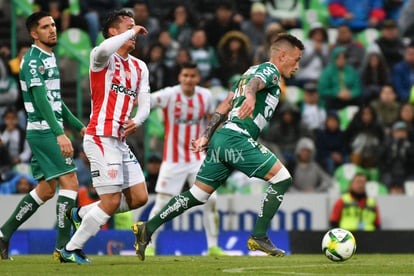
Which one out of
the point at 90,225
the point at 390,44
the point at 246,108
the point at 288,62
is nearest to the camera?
the point at 246,108

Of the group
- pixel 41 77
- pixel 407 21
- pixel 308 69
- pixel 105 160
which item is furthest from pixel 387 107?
pixel 105 160

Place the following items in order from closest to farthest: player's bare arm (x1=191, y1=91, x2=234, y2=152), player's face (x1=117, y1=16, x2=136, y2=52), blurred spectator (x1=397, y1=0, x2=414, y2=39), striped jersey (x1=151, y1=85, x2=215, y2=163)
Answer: player's face (x1=117, y1=16, x2=136, y2=52), player's bare arm (x1=191, y1=91, x2=234, y2=152), striped jersey (x1=151, y1=85, x2=215, y2=163), blurred spectator (x1=397, y1=0, x2=414, y2=39)

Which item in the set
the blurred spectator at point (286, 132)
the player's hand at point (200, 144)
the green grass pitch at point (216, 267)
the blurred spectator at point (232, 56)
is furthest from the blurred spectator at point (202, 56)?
the player's hand at point (200, 144)

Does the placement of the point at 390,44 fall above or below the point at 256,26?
below

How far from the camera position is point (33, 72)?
10.8 meters

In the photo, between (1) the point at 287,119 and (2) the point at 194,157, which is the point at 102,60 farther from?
(1) the point at 287,119

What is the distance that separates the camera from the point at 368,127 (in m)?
18.7

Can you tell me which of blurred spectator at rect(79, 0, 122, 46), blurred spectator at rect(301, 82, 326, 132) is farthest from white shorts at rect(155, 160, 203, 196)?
blurred spectator at rect(79, 0, 122, 46)

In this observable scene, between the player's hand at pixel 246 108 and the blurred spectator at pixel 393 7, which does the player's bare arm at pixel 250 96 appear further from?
the blurred spectator at pixel 393 7

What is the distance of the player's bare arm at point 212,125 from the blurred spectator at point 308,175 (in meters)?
7.39

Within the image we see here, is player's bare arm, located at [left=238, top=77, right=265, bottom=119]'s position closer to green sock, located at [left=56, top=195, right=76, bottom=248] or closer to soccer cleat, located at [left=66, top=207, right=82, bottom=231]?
soccer cleat, located at [left=66, top=207, right=82, bottom=231]

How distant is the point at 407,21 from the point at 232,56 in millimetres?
4021

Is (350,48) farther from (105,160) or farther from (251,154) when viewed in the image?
(105,160)

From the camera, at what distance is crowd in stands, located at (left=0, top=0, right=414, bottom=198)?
18562 mm
